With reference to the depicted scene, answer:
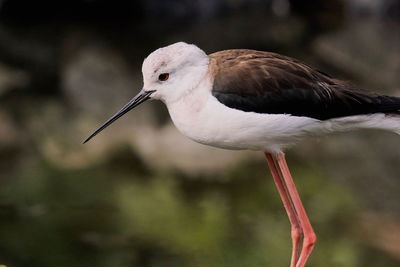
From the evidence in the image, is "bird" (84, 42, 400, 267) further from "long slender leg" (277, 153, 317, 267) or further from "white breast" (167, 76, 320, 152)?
"long slender leg" (277, 153, 317, 267)

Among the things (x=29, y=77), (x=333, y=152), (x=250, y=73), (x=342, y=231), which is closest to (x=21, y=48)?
(x=29, y=77)

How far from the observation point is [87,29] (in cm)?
1332

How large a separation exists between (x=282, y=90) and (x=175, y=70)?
581mm

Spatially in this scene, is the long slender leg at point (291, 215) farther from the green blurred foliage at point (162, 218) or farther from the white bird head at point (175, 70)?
the green blurred foliage at point (162, 218)

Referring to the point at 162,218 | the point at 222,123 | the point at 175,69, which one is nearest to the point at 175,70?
the point at 175,69

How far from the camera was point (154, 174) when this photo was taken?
8117 mm

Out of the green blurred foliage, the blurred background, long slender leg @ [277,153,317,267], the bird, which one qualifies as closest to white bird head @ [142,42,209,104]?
the bird

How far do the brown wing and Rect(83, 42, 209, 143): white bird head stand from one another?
0.32ft

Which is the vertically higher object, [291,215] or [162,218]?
[291,215]

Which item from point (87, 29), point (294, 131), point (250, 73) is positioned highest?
point (250, 73)

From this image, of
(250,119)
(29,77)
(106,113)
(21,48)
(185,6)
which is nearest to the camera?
(250,119)

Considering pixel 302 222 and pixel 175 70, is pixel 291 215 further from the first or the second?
pixel 175 70

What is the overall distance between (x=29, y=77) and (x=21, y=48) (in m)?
1.27

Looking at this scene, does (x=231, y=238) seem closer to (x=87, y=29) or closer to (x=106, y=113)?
(x=106, y=113)
